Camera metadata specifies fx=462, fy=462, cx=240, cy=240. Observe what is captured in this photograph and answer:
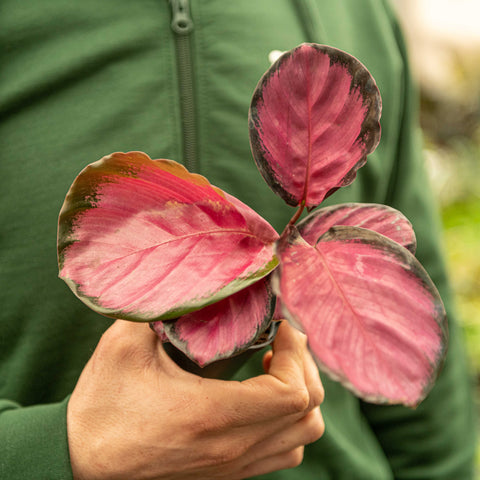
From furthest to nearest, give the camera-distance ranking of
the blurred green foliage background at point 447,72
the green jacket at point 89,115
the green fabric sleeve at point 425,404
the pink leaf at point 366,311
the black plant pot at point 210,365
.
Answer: the blurred green foliage background at point 447,72
the green fabric sleeve at point 425,404
the green jacket at point 89,115
the black plant pot at point 210,365
the pink leaf at point 366,311

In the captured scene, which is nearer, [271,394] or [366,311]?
[366,311]

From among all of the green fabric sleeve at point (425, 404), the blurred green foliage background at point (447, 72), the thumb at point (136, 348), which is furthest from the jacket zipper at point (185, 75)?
the blurred green foliage background at point (447, 72)

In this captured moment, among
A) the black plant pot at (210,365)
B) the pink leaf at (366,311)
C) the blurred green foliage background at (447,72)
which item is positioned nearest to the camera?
the pink leaf at (366,311)

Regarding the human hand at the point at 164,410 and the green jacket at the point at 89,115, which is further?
the green jacket at the point at 89,115

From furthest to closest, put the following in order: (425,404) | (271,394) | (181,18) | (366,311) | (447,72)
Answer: (447,72)
(425,404)
(181,18)
(271,394)
(366,311)

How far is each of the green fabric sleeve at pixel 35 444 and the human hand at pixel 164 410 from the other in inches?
0.4

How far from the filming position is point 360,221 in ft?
0.79

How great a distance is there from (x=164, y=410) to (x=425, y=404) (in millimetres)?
434

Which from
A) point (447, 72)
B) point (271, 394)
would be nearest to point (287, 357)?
point (271, 394)

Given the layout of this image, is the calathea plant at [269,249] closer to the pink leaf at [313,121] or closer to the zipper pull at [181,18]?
the pink leaf at [313,121]

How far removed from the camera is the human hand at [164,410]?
0.31 metres

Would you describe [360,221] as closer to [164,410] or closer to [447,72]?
[164,410]

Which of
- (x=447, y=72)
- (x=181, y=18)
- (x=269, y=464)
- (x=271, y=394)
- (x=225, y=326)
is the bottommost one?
(x=447, y=72)

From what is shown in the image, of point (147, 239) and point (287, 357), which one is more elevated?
point (147, 239)
